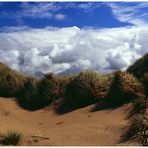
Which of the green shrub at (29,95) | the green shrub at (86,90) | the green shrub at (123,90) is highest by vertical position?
the green shrub at (123,90)

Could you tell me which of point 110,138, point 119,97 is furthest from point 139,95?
point 110,138

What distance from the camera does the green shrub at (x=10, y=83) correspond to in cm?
1928

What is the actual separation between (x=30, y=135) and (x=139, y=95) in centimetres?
392

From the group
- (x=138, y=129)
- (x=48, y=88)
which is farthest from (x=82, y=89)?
(x=138, y=129)

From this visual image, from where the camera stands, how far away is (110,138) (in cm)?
1128

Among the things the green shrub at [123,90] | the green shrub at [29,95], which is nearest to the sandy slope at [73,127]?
the green shrub at [123,90]

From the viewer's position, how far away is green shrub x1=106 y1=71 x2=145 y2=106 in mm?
14154

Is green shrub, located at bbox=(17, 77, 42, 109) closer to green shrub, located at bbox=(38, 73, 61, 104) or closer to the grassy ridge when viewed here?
the grassy ridge

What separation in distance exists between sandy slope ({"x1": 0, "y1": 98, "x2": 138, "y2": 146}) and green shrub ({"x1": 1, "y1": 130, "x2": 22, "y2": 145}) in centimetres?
17

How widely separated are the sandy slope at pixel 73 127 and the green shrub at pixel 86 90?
2.79 ft

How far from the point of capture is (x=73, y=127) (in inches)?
487

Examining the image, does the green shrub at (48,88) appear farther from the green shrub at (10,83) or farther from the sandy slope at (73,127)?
the sandy slope at (73,127)

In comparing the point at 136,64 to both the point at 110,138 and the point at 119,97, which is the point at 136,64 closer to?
the point at 119,97

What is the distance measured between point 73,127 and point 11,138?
2119 mm
